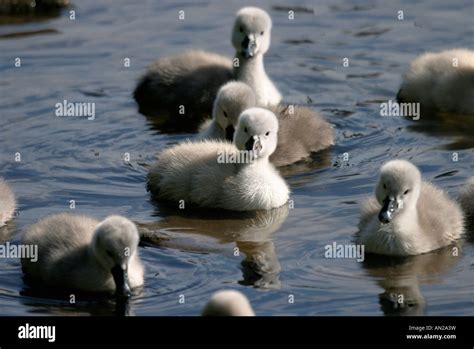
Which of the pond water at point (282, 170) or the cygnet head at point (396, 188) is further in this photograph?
the cygnet head at point (396, 188)

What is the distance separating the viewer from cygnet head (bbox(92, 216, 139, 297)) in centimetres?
867

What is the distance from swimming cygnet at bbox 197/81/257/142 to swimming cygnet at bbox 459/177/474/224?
187cm

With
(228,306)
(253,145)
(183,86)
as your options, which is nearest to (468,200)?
(253,145)

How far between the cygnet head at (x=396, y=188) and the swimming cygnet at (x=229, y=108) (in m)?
2.01

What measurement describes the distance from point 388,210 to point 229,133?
2.23 meters

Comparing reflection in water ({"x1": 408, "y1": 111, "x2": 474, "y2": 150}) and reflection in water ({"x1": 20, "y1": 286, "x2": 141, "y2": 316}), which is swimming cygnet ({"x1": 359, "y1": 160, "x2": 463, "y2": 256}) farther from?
reflection in water ({"x1": 408, "y1": 111, "x2": 474, "y2": 150})

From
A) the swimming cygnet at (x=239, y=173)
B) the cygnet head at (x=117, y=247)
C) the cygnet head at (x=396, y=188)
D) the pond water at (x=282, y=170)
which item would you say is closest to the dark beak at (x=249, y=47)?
the pond water at (x=282, y=170)

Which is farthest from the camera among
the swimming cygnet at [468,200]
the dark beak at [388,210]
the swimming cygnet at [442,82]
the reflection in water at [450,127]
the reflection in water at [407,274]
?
the swimming cygnet at [442,82]

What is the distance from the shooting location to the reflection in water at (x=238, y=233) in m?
9.43

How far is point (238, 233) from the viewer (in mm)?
10133

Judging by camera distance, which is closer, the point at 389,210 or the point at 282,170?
the point at 389,210

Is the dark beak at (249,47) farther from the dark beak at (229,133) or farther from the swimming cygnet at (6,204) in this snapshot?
the swimming cygnet at (6,204)

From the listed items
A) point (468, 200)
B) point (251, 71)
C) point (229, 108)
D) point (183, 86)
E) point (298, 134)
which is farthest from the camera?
point (183, 86)

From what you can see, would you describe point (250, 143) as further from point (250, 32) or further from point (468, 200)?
point (250, 32)
